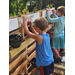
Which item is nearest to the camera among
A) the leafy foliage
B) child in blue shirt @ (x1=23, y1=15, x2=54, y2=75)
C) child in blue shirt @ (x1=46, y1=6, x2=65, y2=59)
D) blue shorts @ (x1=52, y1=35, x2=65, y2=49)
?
child in blue shirt @ (x1=23, y1=15, x2=54, y2=75)

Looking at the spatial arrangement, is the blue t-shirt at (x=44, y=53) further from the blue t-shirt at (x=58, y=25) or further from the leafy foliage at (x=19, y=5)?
the blue t-shirt at (x=58, y=25)

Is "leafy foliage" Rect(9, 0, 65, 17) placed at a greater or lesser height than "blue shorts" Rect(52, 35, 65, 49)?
greater

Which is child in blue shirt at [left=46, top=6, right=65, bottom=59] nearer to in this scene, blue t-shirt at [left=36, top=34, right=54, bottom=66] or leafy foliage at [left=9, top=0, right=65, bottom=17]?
leafy foliage at [left=9, top=0, right=65, bottom=17]

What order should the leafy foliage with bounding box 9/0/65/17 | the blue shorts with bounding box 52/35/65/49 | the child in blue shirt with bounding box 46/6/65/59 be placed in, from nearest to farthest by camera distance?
1. the leafy foliage with bounding box 9/0/65/17
2. the child in blue shirt with bounding box 46/6/65/59
3. the blue shorts with bounding box 52/35/65/49

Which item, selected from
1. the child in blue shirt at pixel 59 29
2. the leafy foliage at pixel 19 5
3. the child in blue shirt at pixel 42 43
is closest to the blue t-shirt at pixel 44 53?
the child in blue shirt at pixel 42 43

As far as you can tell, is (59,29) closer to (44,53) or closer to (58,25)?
(58,25)

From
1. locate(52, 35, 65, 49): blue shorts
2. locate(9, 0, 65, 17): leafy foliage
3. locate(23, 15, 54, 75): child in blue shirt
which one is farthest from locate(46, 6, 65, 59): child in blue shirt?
locate(23, 15, 54, 75): child in blue shirt

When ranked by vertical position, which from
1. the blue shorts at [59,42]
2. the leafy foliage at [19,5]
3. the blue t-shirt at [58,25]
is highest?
the leafy foliage at [19,5]

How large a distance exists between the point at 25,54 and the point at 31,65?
77cm

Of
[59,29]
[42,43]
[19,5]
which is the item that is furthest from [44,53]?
[19,5]

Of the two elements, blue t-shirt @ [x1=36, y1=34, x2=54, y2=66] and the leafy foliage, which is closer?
blue t-shirt @ [x1=36, y1=34, x2=54, y2=66]

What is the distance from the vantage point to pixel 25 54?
1.95 metres

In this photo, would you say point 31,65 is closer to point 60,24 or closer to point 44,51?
point 44,51
